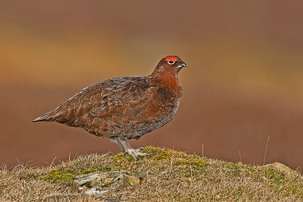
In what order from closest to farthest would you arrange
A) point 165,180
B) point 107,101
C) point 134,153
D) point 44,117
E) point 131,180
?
1. point 131,180
2. point 165,180
3. point 107,101
4. point 134,153
5. point 44,117

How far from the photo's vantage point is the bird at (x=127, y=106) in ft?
30.8

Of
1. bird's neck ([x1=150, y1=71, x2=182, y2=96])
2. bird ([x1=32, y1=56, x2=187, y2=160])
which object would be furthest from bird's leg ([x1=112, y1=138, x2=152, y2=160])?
bird's neck ([x1=150, y1=71, x2=182, y2=96])

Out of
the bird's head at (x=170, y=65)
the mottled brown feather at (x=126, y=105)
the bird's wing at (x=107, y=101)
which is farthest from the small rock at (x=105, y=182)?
the bird's head at (x=170, y=65)

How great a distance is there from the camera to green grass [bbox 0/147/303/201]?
25.1 feet

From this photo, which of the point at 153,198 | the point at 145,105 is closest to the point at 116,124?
the point at 145,105

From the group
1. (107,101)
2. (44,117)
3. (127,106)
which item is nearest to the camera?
(127,106)

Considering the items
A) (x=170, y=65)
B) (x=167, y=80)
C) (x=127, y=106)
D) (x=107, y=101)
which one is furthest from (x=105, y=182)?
(x=170, y=65)

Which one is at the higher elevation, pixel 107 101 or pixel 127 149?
pixel 107 101

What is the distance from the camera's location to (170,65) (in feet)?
32.3

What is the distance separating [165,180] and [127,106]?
5.17 ft

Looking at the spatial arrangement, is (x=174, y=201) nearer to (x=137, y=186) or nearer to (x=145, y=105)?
(x=137, y=186)

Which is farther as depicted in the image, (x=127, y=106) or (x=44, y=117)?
(x=44, y=117)

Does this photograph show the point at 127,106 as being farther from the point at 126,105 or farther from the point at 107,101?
the point at 107,101

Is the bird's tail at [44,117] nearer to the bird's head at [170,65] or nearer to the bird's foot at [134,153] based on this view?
the bird's foot at [134,153]
